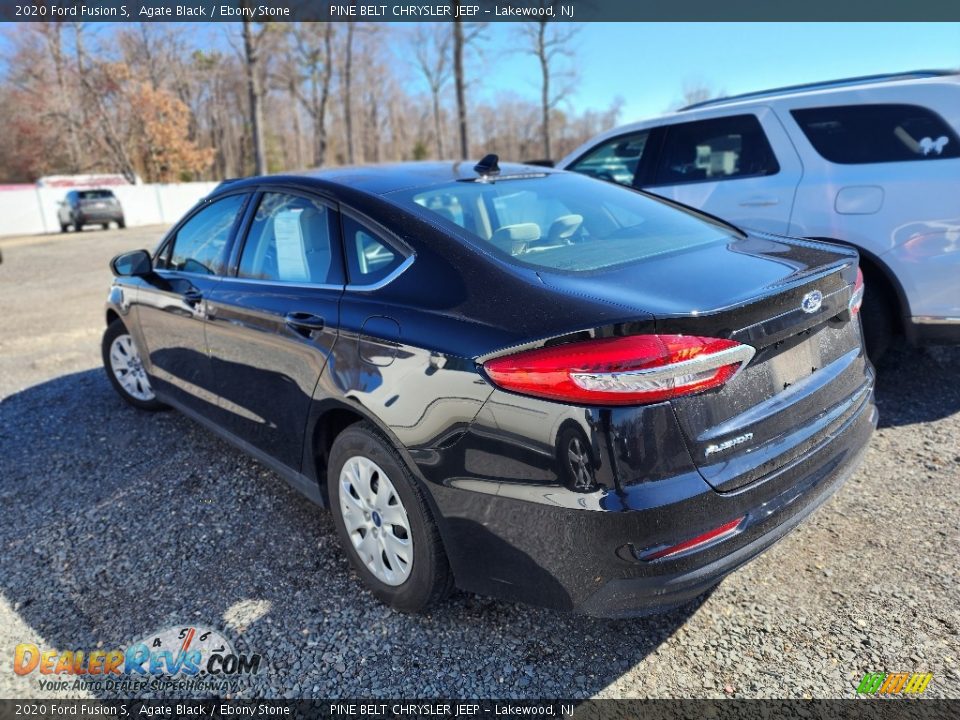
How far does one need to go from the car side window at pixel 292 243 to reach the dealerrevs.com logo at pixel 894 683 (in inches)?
86.4

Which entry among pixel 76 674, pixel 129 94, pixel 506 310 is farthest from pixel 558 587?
pixel 129 94

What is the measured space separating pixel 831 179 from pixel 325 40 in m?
37.0

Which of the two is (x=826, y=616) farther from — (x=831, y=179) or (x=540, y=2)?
(x=540, y=2)

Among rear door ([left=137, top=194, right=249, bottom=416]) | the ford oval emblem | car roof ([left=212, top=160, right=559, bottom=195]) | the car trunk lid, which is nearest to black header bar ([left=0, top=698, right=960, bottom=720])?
the car trunk lid

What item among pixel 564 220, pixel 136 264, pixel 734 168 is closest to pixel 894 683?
pixel 564 220

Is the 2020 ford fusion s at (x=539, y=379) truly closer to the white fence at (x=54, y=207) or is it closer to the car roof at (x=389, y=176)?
the car roof at (x=389, y=176)

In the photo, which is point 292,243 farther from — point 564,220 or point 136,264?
point 136,264

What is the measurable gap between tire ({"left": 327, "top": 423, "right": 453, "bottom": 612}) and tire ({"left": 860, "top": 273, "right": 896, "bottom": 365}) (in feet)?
10.3

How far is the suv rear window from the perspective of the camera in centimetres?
378

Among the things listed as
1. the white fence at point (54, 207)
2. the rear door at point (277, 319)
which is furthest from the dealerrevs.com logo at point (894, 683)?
the white fence at point (54, 207)

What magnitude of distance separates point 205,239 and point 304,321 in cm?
135

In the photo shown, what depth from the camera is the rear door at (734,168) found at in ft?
14.4

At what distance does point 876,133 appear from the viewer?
4031 millimetres

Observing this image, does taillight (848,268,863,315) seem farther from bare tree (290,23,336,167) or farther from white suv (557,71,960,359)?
bare tree (290,23,336,167)
